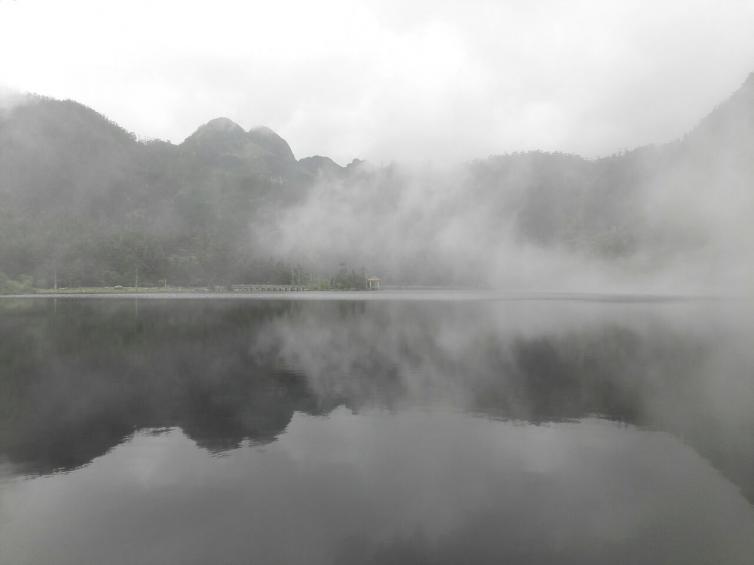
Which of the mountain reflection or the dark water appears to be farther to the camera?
the mountain reflection

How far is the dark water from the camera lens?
35.0ft

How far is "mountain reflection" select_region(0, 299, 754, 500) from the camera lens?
18297 mm

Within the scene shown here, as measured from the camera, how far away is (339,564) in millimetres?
9875

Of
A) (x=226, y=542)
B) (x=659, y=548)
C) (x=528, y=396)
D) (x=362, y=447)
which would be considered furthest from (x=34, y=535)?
(x=528, y=396)

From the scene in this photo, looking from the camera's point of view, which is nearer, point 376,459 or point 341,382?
point 376,459

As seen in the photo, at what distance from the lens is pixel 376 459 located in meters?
15.5

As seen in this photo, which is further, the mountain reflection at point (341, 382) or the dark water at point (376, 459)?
the mountain reflection at point (341, 382)

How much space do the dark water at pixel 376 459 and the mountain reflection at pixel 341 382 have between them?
0.18 m

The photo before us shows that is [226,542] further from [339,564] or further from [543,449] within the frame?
[543,449]

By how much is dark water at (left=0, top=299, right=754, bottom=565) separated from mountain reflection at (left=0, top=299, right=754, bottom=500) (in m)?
0.18

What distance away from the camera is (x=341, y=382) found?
89.4ft

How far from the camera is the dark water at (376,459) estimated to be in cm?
1066

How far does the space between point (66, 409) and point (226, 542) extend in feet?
50.1

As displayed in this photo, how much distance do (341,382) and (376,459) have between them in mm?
11963
